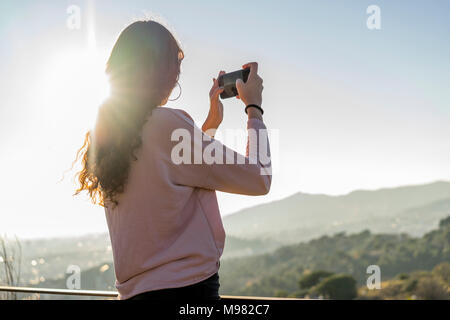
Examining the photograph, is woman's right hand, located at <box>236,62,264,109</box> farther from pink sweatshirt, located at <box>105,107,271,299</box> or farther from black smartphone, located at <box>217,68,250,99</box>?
pink sweatshirt, located at <box>105,107,271,299</box>

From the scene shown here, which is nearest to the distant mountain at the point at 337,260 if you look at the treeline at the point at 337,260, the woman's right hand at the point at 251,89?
the treeline at the point at 337,260

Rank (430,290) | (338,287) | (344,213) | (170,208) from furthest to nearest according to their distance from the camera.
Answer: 1. (344,213)
2. (338,287)
3. (430,290)
4. (170,208)

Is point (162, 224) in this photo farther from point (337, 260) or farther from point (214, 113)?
point (337, 260)

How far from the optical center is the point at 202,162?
0.67 metres

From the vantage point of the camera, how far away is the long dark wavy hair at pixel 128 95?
70 centimetres

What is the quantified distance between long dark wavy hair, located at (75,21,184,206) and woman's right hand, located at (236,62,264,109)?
13 centimetres

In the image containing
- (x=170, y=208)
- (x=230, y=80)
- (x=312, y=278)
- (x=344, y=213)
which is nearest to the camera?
(x=170, y=208)

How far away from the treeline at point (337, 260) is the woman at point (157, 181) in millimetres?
31236

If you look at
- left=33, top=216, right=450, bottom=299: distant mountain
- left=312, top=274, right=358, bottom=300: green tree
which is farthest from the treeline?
left=312, top=274, right=358, bottom=300: green tree

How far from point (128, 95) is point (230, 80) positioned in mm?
272

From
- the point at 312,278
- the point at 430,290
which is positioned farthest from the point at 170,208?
the point at 312,278
